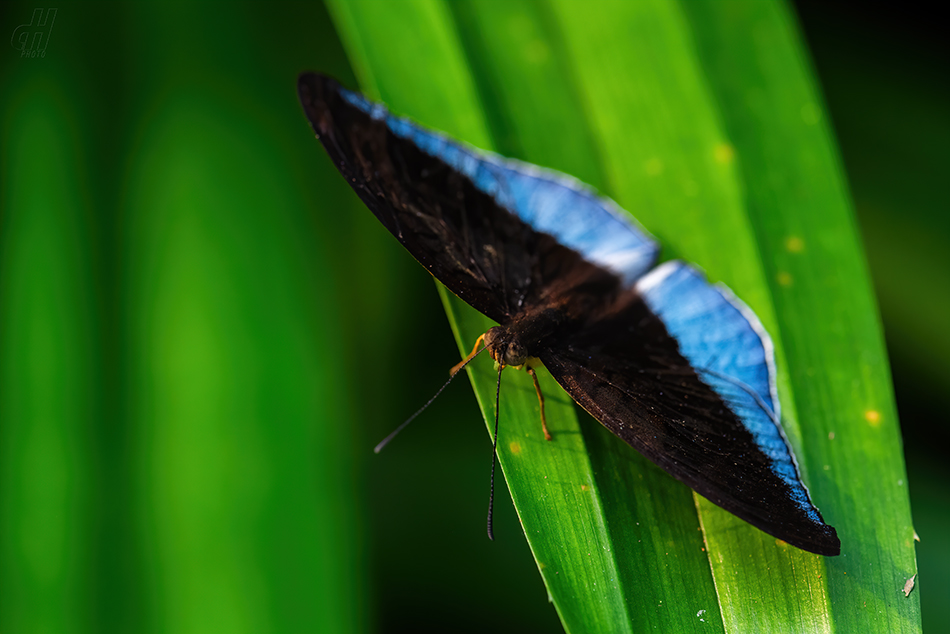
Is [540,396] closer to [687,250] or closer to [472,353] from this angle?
[472,353]

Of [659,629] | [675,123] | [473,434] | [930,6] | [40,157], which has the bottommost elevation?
[659,629]

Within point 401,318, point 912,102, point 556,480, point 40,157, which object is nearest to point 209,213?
point 40,157

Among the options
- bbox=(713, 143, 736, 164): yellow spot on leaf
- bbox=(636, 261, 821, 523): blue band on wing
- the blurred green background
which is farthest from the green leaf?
the blurred green background

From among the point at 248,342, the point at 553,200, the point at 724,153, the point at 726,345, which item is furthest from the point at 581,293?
the point at 248,342

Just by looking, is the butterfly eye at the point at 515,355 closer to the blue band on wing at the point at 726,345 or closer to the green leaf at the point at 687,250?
the green leaf at the point at 687,250

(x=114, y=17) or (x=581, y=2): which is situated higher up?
(x=114, y=17)

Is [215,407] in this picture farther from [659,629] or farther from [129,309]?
[659,629]

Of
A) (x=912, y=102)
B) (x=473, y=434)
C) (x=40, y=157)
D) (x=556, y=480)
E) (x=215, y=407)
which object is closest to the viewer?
(x=556, y=480)

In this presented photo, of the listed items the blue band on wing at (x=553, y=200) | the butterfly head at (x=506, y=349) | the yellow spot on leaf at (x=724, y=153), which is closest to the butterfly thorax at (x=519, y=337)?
the butterfly head at (x=506, y=349)
